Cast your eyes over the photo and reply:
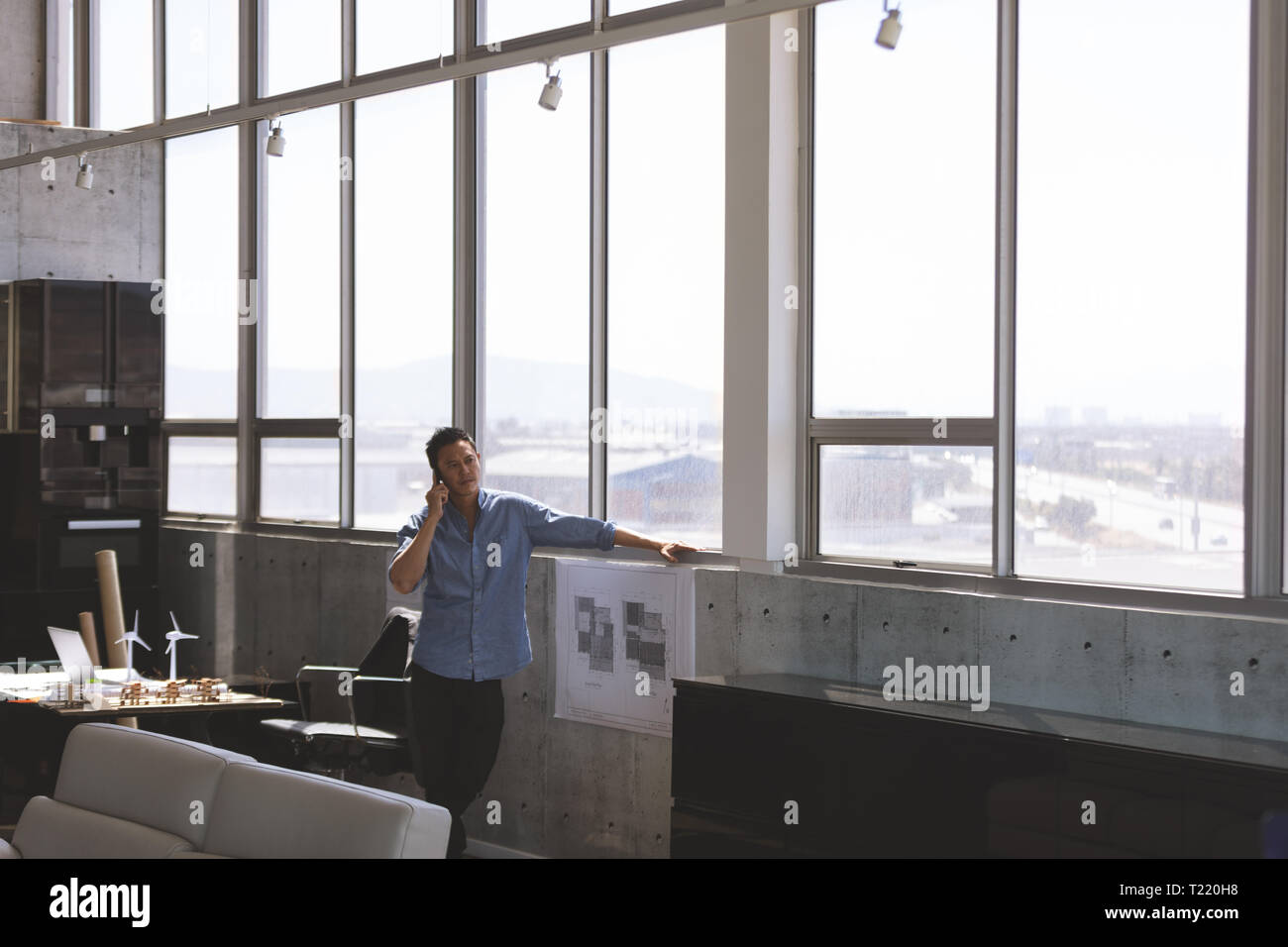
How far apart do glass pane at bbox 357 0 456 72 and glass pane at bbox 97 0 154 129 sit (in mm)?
2183

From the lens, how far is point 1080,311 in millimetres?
4805

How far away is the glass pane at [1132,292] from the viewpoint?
444 centimetres

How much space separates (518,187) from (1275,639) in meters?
4.07

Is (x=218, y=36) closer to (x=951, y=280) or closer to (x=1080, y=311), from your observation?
(x=951, y=280)

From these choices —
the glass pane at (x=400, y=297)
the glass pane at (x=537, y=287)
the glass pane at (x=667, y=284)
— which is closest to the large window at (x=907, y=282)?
the glass pane at (x=667, y=284)

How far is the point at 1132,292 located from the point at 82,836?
3.62 meters

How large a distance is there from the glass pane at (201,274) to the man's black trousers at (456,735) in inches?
138

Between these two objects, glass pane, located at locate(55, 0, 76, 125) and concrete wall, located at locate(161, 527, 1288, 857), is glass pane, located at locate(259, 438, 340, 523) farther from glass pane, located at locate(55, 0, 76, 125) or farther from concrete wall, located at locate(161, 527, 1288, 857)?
glass pane, located at locate(55, 0, 76, 125)

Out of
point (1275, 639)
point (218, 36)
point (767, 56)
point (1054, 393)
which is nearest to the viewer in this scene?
point (1275, 639)

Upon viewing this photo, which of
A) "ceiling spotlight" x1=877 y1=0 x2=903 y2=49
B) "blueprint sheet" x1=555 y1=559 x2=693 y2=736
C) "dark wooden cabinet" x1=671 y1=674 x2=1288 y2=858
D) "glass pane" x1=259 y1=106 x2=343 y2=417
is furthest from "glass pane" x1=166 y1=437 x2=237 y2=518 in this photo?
"ceiling spotlight" x1=877 y1=0 x2=903 y2=49

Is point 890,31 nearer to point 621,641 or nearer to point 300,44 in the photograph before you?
point 621,641

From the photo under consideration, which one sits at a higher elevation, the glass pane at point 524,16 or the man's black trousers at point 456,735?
the glass pane at point 524,16

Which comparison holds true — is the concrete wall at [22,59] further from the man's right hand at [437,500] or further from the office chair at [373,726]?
the man's right hand at [437,500]
